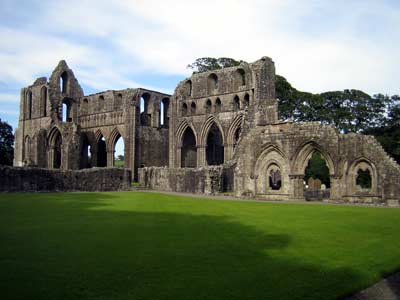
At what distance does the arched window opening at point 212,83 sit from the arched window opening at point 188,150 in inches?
185

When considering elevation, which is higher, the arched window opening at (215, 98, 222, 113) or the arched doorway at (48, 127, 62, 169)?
the arched window opening at (215, 98, 222, 113)

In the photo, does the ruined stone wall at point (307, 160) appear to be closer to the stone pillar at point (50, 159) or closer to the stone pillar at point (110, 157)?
the stone pillar at point (110, 157)

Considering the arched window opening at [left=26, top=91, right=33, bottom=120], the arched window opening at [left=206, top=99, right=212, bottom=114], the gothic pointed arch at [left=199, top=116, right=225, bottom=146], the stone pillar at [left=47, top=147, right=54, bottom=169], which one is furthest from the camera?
the arched window opening at [left=26, top=91, right=33, bottom=120]

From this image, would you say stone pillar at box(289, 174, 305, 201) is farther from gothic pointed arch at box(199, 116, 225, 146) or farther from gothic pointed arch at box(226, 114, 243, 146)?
gothic pointed arch at box(199, 116, 225, 146)

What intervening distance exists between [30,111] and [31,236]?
5092cm

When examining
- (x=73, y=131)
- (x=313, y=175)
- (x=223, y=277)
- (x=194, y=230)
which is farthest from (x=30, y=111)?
(x=223, y=277)

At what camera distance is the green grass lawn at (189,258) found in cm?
638

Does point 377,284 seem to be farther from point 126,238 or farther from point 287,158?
point 287,158

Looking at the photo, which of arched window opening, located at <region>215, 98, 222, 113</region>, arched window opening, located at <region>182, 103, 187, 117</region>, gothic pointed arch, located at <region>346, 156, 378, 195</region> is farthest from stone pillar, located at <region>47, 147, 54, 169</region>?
gothic pointed arch, located at <region>346, 156, 378, 195</region>

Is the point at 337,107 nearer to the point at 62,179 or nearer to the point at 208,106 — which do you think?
the point at 208,106

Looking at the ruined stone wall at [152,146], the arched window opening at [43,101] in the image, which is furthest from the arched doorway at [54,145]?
the ruined stone wall at [152,146]

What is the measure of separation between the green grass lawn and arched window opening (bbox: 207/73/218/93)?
3501cm

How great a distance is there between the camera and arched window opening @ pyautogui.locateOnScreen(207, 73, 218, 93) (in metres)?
47.7

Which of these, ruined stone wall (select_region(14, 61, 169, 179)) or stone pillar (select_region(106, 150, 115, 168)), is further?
stone pillar (select_region(106, 150, 115, 168))
